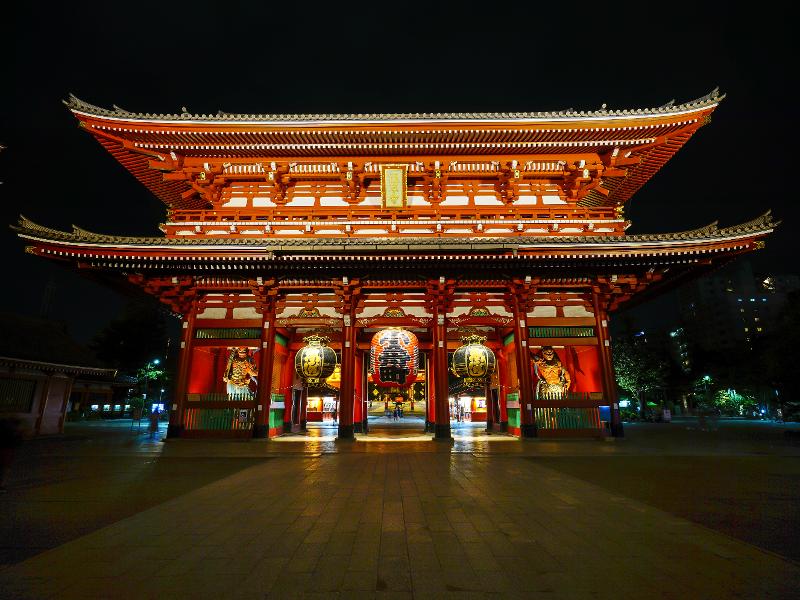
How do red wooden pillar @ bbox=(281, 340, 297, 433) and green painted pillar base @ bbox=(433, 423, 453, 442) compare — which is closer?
green painted pillar base @ bbox=(433, 423, 453, 442)

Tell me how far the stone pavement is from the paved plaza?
0.07ft

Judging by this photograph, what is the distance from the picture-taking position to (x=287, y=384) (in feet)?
60.4

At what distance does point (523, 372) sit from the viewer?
590 inches

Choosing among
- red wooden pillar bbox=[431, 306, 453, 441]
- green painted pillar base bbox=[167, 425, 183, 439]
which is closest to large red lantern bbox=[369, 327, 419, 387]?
red wooden pillar bbox=[431, 306, 453, 441]

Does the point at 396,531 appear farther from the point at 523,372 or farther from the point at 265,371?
the point at 265,371

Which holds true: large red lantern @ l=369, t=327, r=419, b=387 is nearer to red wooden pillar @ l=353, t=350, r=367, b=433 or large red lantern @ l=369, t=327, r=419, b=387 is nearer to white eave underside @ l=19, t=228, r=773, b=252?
white eave underside @ l=19, t=228, r=773, b=252

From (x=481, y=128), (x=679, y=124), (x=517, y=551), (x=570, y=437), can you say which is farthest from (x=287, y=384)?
(x=679, y=124)

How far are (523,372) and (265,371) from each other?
998cm

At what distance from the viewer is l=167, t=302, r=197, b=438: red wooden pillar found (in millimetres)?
14539

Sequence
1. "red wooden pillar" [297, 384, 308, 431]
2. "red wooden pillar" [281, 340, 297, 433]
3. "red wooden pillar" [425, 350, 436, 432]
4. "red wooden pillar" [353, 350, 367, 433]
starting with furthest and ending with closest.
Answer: "red wooden pillar" [297, 384, 308, 431] → "red wooden pillar" [425, 350, 436, 432] → "red wooden pillar" [353, 350, 367, 433] → "red wooden pillar" [281, 340, 297, 433]

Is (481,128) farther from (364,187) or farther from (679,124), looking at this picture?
(679,124)

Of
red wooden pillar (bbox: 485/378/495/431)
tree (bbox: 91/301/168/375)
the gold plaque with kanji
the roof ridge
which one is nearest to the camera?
the roof ridge

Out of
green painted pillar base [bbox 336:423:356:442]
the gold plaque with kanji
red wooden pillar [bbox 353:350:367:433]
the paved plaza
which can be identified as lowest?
the paved plaza

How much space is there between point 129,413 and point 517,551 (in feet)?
171
